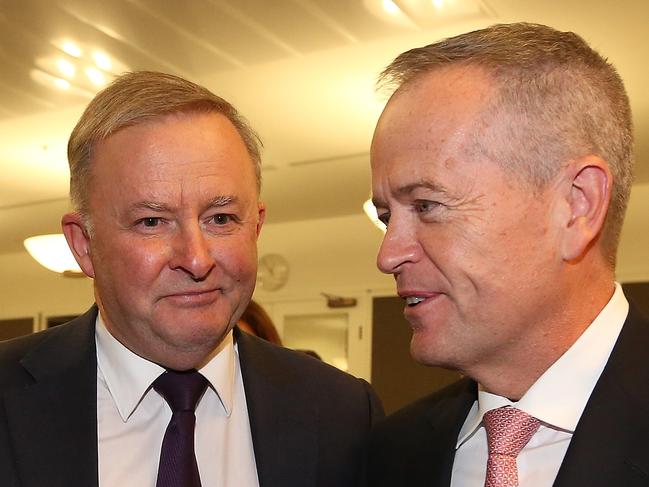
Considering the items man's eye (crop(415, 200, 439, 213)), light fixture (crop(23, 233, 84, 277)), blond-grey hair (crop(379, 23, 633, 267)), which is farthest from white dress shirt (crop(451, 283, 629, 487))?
light fixture (crop(23, 233, 84, 277))

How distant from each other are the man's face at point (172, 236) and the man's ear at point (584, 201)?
26.6 inches

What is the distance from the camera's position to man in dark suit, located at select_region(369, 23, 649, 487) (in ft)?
5.50

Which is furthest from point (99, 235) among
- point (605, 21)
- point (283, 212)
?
point (283, 212)

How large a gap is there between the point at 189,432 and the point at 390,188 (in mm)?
666

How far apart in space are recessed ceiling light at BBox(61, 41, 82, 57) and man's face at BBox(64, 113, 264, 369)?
2898mm

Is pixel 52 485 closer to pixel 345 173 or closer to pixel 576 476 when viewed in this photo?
pixel 576 476

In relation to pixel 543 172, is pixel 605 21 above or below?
above

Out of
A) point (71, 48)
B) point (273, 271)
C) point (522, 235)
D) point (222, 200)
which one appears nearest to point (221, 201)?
point (222, 200)

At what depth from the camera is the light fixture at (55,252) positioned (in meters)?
5.36

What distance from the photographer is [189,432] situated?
1944 millimetres

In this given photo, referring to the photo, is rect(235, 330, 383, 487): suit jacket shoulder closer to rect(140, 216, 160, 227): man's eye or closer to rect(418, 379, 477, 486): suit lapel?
rect(418, 379, 477, 486): suit lapel

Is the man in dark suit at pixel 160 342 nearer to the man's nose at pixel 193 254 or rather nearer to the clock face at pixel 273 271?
the man's nose at pixel 193 254

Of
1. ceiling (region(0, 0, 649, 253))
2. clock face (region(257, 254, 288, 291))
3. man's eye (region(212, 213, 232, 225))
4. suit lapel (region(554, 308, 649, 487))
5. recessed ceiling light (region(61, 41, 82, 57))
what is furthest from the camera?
clock face (region(257, 254, 288, 291))

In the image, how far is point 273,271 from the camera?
8.60m
